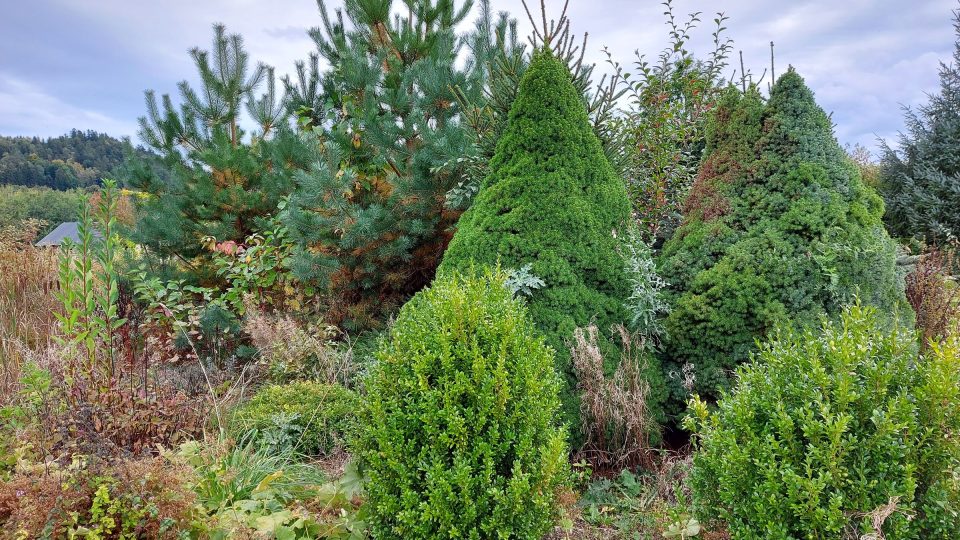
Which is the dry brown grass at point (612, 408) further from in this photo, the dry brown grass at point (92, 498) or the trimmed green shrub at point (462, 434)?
the dry brown grass at point (92, 498)

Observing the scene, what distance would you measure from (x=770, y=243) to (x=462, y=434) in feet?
8.45

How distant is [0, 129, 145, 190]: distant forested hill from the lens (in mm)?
31141

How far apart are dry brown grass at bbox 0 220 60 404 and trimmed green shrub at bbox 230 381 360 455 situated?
83.4 inches

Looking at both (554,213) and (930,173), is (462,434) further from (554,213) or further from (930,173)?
(930,173)

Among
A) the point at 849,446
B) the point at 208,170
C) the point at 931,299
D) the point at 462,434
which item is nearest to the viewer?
the point at 849,446

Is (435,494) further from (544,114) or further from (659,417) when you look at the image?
(544,114)

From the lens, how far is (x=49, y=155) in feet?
115

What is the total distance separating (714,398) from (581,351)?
43.5 inches

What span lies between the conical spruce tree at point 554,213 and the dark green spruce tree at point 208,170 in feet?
10.6

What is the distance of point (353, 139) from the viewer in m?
6.03

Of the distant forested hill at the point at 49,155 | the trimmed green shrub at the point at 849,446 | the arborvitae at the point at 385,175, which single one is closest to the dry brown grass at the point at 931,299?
the trimmed green shrub at the point at 849,446

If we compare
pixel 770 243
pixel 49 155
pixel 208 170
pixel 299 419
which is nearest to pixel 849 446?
pixel 770 243

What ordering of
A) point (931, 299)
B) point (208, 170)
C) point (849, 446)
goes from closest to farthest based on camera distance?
point (849, 446) → point (931, 299) → point (208, 170)

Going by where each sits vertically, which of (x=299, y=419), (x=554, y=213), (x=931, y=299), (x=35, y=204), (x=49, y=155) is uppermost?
(x=49, y=155)
